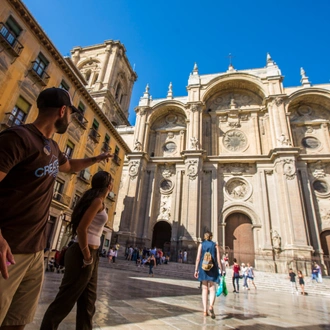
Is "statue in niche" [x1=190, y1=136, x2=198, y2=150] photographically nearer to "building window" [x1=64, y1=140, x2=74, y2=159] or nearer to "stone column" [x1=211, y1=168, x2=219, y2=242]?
"stone column" [x1=211, y1=168, x2=219, y2=242]

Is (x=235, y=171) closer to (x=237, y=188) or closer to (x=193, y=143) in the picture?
(x=237, y=188)

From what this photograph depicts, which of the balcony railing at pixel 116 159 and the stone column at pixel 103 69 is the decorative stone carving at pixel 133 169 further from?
the stone column at pixel 103 69

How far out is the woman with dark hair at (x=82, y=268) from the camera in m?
2.12

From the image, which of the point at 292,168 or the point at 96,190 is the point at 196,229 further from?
the point at 96,190

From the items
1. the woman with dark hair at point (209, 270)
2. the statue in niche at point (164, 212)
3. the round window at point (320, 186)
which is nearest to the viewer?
the woman with dark hair at point (209, 270)

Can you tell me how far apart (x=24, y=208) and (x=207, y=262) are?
3.98 m

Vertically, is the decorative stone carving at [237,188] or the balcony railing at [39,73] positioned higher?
the balcony railing at [39,73]

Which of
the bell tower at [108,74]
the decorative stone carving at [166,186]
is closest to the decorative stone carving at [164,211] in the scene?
the decorative stone carving at [166,186]

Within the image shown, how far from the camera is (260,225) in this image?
21.2 metres

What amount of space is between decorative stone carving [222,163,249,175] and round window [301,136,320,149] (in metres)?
6.49

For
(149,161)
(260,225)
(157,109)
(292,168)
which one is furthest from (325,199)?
(157,109)

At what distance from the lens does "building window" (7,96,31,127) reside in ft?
38.1

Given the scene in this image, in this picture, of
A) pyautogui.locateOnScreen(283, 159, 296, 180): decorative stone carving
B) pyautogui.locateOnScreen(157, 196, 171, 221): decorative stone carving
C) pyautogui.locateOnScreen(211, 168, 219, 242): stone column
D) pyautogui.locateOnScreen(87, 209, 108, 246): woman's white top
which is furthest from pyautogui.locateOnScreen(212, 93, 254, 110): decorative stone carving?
pyautogui.locateOnScreen(87, 209, 108, 246): woman's white top

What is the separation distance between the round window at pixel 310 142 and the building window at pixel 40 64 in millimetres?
24753
